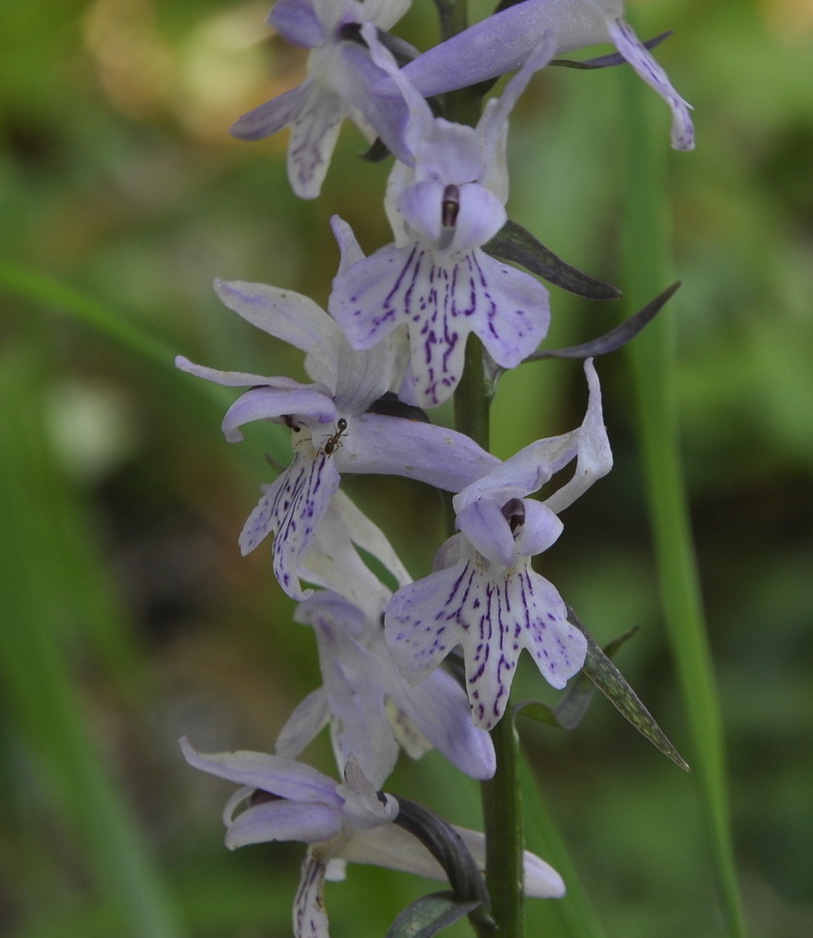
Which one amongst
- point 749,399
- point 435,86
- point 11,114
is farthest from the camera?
point 11,114

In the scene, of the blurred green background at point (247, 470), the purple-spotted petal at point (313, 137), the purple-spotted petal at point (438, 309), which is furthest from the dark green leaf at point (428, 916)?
the blurred green background at point (247, 470)

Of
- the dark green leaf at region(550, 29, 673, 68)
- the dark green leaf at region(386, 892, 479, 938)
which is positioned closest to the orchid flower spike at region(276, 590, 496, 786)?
the dark green leaf at region(386, 892, 479, 938)

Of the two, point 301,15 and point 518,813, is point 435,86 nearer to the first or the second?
point 301,15

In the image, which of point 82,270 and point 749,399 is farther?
point 82,270

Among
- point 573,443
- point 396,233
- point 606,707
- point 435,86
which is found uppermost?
point 435,86

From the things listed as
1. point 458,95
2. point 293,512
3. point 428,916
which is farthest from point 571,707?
point 458,95

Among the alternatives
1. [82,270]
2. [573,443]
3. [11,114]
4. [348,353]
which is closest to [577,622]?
[573,443]

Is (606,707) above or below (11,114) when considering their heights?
below
